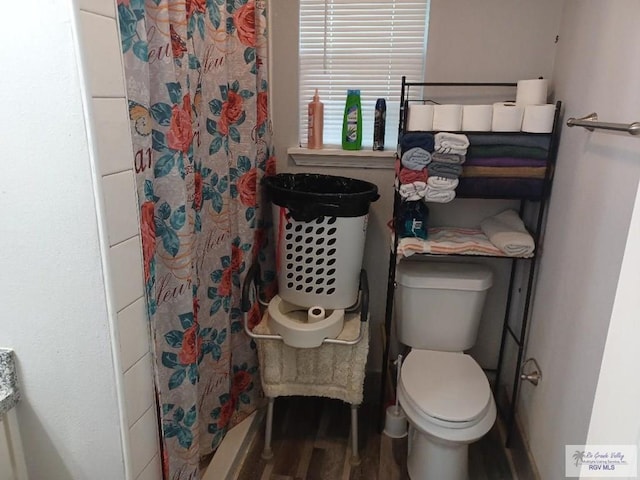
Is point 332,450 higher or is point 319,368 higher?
point 319,368

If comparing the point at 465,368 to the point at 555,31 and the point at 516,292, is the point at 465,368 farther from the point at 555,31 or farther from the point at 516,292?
the point at 555,31

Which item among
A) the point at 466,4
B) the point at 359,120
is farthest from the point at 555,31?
the point at 359,120

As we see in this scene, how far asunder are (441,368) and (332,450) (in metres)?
0.59

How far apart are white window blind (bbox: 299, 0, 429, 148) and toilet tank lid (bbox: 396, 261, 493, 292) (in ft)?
1.91

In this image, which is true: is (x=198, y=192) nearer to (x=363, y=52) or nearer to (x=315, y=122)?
(x=315, y=122)

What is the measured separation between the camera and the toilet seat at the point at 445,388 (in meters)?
1.56

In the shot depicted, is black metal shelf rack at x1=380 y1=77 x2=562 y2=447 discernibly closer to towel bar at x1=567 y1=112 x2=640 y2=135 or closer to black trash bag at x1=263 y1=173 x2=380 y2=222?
black trash bag at x1=263 y1=173 x2=380 y2=222

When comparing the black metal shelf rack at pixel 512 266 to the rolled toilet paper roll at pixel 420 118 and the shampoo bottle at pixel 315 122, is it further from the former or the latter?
the shampoo bottle at pixel 315 122

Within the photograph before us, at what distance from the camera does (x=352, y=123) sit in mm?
2000

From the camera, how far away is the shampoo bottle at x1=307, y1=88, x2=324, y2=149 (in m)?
2.01

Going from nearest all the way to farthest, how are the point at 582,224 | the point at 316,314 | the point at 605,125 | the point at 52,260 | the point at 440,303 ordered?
1. the point at 52,260
2. the point at 605,125
3. the point at 582,224
4. the point at 316,314
5. the point at 440,303

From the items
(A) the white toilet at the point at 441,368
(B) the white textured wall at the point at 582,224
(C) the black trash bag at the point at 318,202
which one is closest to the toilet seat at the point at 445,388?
(A) the white toilet at the point at 441,368

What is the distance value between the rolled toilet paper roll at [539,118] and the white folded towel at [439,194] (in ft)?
1.17

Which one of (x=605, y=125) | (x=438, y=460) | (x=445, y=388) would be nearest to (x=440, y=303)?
(x=445, y=388)
